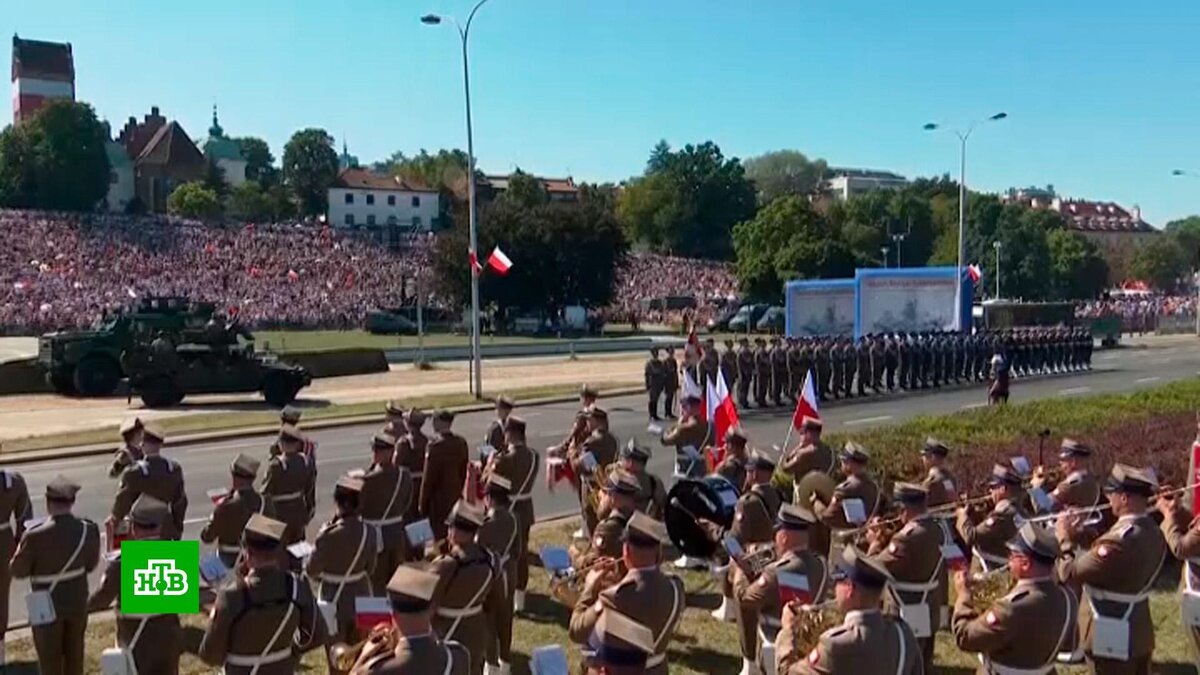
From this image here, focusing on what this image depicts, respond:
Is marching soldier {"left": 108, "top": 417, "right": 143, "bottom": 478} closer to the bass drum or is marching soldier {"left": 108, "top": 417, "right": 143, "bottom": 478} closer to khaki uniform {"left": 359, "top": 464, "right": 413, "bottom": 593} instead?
khaki uniform {"left": 359, "top": 464, "right": 413, "bottom": 593}

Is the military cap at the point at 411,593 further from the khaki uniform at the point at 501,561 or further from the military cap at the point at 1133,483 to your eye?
the military cap at the point at 1133,483

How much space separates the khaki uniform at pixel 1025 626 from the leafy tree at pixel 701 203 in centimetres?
11602

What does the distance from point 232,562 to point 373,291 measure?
69.5 meters

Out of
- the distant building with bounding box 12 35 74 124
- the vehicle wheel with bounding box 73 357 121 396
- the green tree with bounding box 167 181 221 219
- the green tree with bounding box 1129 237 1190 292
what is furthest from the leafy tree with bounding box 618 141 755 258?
the vehicle wheel with bounding box 73 357 121 396

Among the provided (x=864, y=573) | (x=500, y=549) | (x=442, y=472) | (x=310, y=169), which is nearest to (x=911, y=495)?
(x=864, y=573)

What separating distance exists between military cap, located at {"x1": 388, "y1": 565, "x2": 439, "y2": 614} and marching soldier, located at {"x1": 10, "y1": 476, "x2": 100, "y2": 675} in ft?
12.4

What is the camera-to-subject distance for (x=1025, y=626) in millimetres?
6160

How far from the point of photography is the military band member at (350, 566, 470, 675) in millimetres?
4953

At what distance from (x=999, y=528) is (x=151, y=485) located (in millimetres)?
6750

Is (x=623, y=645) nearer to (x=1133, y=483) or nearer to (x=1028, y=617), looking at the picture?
(x=1028, y=617)

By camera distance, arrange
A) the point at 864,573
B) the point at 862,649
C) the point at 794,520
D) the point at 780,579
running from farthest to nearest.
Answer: the point at 794,520
the point at 780,579
the point at 864,573
the point at 862,649

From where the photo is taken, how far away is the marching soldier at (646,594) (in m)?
6.03

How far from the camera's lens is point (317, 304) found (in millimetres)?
70625

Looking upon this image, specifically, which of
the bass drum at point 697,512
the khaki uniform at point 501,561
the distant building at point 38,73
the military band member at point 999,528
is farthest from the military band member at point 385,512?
the distant building at point 38,73
